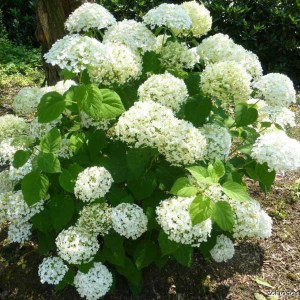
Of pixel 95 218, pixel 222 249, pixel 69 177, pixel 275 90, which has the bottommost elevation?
pixel 222 249

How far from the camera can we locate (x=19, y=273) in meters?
3.44

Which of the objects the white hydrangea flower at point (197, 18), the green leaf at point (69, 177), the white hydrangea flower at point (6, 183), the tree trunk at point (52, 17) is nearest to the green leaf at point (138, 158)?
the green leaf at point (69, 177)

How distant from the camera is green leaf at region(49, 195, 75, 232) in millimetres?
2723

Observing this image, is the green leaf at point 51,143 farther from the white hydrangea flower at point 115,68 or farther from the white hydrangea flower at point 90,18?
the white hydrangea flower at point 90,18

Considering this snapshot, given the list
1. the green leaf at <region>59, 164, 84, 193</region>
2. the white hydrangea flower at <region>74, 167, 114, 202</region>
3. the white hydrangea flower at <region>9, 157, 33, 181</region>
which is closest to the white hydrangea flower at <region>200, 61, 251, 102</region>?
the white hydrangea flower at <region>74, 167, 114, 202</region>

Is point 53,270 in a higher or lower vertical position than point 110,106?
lower

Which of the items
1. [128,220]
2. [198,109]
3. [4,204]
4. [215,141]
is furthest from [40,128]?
[215,141]

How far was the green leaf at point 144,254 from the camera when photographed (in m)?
2.87

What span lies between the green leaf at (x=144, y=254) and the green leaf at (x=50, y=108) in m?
1.08

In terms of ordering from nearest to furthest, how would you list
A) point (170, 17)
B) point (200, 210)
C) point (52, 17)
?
1. point (200, 210)
2. point (170, 17)
3. point (52, 17)

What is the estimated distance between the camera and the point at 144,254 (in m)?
2.88

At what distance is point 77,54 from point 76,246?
115cm

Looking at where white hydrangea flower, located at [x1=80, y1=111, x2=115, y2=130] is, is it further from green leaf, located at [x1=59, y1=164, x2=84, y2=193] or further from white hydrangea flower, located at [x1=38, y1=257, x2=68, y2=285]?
white hydrangea flower, located at [x1=38, y1=257, x2=68, y2=285]

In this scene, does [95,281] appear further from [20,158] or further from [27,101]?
[27,101]
